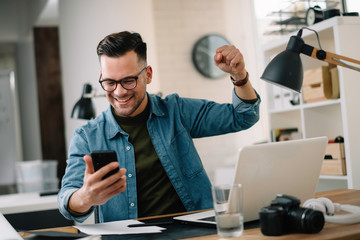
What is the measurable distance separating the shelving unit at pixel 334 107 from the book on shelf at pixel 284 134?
0.23 feet

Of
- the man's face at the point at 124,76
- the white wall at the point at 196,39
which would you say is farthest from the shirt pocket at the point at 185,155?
the white wall at the point at 196,39

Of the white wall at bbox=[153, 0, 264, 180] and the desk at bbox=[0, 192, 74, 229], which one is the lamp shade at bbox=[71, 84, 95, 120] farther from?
the white wall at bbox=[153, 0, 264, 180]

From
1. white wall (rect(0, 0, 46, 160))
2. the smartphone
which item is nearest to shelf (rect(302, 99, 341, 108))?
the smartphone

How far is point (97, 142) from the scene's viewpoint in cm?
171

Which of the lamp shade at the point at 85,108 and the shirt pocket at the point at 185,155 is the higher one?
the lamp shade at the point at 85,108

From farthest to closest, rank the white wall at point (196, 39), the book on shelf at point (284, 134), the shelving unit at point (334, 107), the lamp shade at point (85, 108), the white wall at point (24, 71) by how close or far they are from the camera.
→ the white wall at point (24, 71)
the white wall at point (196, 39)
the book on shelf at point (284, 134)
the lamp shade at point (85, 108)
the shelving unit at point (334, 107)

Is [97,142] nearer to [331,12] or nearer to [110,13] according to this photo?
[331,12]

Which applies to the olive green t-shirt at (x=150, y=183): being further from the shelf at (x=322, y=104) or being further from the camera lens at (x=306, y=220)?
the shelf at (x=322, y=104)

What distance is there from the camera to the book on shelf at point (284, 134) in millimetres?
3074

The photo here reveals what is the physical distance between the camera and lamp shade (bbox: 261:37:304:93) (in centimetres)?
134

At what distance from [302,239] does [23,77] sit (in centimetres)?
644

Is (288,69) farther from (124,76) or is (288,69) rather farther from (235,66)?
(124,76)

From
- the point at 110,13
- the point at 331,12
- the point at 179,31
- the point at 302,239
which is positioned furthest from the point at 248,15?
the point at 302,239

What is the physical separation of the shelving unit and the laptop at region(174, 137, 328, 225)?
1.23 meters
